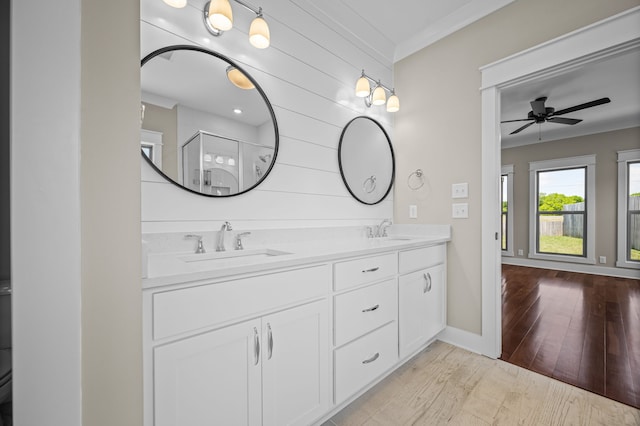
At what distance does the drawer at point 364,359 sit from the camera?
137 centimetres

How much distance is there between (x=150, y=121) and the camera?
1323 millimetres

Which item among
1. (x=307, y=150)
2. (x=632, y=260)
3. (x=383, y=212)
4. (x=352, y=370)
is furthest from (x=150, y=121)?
(x=632, y=260)

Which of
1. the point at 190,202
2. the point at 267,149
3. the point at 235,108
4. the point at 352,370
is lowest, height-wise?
the point at 352,370

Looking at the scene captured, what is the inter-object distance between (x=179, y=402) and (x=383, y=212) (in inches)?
83.4

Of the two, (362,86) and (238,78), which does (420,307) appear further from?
(238,78)

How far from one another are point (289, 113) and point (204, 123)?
60cm

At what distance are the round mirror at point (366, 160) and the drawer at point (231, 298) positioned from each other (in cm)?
120

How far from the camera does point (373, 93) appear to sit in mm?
2344

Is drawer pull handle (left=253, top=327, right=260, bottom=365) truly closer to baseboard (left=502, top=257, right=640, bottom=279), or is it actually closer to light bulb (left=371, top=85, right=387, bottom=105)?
light bulb (left=371, top=85, right=387, bottom=105)

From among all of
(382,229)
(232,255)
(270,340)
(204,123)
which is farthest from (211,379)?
(382,229)

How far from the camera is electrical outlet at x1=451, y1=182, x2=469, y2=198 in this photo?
2176mm

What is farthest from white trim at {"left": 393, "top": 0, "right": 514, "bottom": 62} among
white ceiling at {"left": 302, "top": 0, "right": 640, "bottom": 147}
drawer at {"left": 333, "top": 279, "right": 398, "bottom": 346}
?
drawer at {"left": 333, "top": 279, "right": 398, "bottom": 346}

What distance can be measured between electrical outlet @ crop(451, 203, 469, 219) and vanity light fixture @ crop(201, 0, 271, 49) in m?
1.84

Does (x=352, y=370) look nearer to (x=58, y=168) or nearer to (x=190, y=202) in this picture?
(x=190, y=202)
